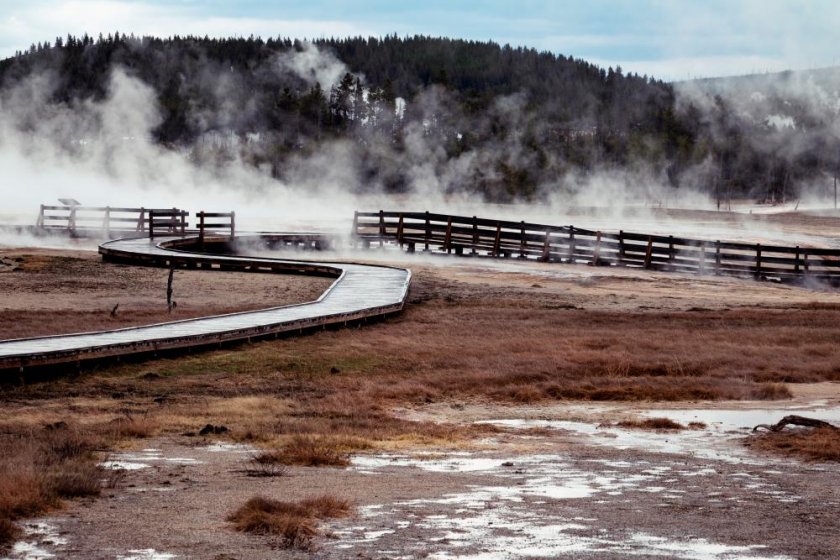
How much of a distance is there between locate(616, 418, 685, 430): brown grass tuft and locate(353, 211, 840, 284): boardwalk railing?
24.9 metres

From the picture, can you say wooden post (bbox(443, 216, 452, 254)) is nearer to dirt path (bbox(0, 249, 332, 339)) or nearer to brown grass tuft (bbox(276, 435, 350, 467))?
dirt path (bbox(0, 249, 332, 339))

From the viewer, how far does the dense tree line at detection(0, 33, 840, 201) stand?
329 ft

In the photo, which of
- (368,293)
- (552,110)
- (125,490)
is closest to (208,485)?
(125,490)

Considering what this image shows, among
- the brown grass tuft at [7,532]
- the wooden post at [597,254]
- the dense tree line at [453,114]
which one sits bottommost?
the brown grass tuft at [7,532]

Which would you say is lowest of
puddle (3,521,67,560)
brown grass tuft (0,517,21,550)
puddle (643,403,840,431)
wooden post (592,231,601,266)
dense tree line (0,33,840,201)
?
puddle (643,403,840,431)

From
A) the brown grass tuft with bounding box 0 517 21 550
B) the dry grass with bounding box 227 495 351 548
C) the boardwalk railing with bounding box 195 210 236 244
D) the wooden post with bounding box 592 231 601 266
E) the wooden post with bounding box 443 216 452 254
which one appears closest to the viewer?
the brown grass tuft with bounding box 0 517 21 550

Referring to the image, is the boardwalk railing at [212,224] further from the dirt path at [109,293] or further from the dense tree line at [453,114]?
the dense tree line at [453,114]

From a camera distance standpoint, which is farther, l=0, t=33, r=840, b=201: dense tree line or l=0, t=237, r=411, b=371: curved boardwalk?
l=0, t=33, r=840, b=201: dense tree line

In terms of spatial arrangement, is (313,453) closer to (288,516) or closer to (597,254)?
(288,516)

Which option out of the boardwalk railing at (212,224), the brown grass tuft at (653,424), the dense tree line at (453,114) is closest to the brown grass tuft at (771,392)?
the brown grass tuft at (653,424)

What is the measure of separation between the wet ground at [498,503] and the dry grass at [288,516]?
0.42 feet

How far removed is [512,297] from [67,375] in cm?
1572

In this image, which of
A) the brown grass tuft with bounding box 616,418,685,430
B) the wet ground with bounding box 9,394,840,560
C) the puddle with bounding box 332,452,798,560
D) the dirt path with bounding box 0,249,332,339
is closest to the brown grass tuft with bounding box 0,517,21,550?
the wet ground with bounding box 9,394,840,560

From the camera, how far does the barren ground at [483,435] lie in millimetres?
9930
